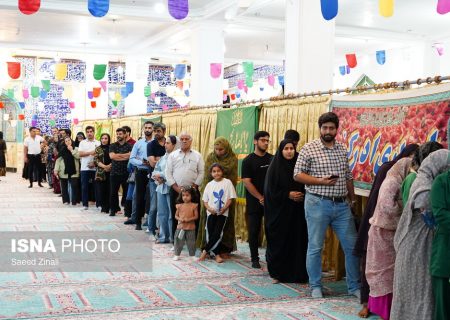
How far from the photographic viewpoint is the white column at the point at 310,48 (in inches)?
324

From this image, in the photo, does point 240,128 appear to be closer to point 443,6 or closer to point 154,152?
point 154,152

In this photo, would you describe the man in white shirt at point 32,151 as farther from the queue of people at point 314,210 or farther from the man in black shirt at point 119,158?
the queue of people at point 314,210

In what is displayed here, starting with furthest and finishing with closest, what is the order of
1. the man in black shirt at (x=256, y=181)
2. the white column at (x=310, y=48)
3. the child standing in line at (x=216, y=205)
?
the white column at (x=310, y=48), the child standing in line at (x=216, y=205), the man in black shirt at (x=256, y=181)

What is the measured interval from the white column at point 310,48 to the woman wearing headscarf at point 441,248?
521 centimetres

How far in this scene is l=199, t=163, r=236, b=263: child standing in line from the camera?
19.1 feet

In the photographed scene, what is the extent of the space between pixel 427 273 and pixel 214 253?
2818mm

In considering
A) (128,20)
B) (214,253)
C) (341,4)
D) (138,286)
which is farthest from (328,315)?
(128,20)

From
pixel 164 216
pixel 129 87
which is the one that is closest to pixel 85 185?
pixel 164 216

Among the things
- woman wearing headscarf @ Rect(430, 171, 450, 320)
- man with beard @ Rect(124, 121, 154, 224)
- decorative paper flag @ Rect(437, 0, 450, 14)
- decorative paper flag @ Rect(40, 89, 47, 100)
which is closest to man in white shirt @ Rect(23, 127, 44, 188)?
decorative paper flag @ Rect(40, 89, 47, 100)

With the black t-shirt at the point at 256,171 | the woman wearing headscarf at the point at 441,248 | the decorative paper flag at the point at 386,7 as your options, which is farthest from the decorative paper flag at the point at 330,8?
the woman wearing headscarf at the point at 441,248

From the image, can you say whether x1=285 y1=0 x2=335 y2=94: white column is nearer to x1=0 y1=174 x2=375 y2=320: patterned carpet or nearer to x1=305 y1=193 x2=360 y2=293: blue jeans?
x1=0 y1=174 x2=375 y2=320: patterned carpet

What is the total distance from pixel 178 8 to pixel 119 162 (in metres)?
2.61

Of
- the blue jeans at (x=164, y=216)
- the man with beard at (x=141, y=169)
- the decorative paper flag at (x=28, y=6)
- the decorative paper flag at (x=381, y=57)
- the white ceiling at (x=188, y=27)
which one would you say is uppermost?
the white ceiling at (x=188, y=27)

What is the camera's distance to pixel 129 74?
1669cm
